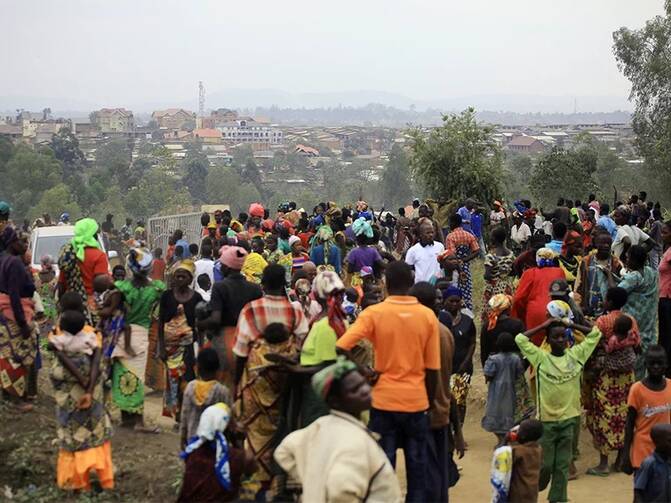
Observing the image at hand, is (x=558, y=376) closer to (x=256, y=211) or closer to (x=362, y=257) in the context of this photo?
(x=362, y=257)

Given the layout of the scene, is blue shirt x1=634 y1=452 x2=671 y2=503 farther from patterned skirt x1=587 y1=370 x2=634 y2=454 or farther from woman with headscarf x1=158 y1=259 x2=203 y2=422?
woman with headscarf x1=158 y1=259 x2=203 y2=422

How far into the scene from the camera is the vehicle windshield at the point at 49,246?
17609mm

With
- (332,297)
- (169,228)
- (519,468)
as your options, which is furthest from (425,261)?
(169,228)

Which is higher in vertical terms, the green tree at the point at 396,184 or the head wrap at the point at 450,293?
the head wrap at the point at 450,293

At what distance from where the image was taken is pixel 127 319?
375 inches

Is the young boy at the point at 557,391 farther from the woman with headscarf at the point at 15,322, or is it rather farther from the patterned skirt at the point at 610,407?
the woman with headscarf at the point at 15,322

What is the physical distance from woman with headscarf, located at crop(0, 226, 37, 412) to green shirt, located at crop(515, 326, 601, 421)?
430 centimetres

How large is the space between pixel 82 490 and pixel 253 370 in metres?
1.67

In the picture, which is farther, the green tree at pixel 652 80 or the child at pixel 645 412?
the green tree at pixel 652 80

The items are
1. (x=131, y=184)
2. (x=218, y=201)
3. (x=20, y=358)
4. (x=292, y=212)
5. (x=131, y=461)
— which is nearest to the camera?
(x=131, y=461)

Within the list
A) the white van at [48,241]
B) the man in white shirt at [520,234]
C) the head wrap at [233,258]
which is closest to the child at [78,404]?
the head wrap at [233,258]

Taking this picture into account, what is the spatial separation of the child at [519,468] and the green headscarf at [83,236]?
4243 millimetres

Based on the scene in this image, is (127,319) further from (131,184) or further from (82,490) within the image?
(131,184)

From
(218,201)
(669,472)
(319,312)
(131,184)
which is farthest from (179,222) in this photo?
(218,201)
